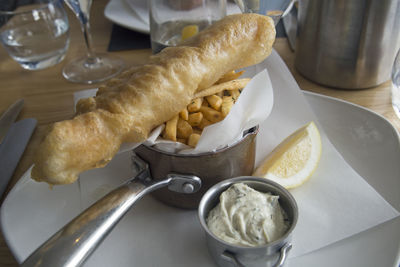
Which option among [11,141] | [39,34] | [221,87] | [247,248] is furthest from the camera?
[39,34]

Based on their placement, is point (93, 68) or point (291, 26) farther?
point (291, 26)

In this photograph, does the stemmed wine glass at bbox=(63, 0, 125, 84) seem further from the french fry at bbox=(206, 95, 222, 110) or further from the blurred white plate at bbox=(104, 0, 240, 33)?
the french fry at bbox=(206, 95, 222, 110)

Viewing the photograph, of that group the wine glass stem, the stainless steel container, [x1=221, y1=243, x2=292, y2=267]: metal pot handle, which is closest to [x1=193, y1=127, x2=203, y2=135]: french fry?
[x1=221, y1=243, x2=292, y2=267]: metal pot handle

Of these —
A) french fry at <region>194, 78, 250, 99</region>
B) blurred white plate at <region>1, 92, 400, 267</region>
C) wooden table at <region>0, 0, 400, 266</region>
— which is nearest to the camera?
blurred white plate at <region>1, 92, 400, 267</region>

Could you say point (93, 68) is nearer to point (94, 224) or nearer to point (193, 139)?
point (193, 139)

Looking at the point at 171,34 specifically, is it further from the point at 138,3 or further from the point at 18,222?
the point at 18,222

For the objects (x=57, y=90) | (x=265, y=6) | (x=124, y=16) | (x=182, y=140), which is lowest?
(x=57, y=90)

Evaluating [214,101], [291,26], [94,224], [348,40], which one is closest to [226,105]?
[214,101]
